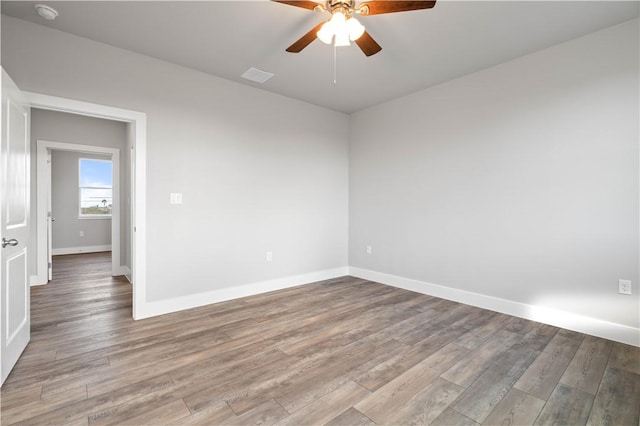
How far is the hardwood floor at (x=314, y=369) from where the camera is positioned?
5.64 feet

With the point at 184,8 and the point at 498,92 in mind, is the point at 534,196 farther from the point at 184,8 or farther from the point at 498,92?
the point at 184,8

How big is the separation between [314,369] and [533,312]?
2473 mm

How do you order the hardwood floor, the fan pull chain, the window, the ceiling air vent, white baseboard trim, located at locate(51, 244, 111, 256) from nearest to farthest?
the hardwood floor < the fan pull chain < the ceiling air vent < white baseboard trim, located at locate(51, 244, 111, 256) < the window

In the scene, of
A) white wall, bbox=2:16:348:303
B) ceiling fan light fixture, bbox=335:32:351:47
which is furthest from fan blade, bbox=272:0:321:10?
white wall, bbox=2:16:348:303

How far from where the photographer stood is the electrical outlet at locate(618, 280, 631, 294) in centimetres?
260

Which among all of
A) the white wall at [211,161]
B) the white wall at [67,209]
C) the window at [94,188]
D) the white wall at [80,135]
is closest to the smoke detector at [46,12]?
the white wall at [211,161]

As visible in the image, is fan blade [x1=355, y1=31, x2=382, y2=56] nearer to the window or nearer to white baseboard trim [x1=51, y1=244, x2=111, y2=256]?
the window

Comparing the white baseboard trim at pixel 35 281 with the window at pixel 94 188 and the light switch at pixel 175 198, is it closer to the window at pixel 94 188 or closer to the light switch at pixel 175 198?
the light switch at pixel 175 198

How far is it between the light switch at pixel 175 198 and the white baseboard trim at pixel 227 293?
1108 mm

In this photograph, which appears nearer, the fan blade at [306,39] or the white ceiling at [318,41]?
the fan blade at [306,39]

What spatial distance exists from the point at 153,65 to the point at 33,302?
323 cm

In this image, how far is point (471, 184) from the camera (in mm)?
3621

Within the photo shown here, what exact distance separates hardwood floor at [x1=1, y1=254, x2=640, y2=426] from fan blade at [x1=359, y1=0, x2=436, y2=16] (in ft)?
8.20

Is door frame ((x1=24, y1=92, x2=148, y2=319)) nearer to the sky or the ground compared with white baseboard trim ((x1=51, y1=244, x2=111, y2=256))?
nearer to the sky
